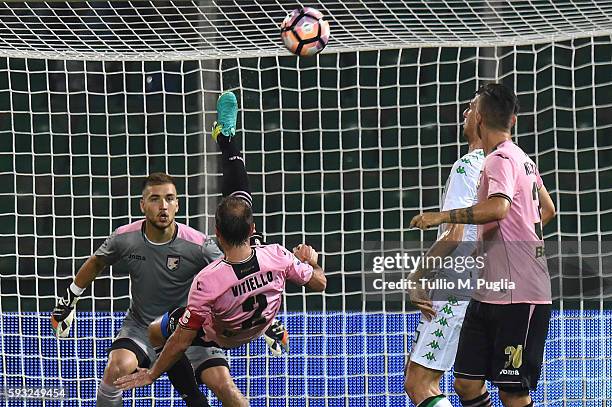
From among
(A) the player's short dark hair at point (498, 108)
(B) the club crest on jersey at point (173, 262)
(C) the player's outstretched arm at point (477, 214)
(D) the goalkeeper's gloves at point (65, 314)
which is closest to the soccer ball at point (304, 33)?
(B) the club crest on jersey at point (173, 262)

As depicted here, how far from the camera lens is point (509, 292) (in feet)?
17.0

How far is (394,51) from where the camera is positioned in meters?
9.55

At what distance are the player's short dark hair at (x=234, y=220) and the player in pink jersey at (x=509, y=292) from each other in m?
1.09

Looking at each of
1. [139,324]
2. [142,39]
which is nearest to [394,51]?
[142,39]

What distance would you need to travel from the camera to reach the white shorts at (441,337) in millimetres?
5711

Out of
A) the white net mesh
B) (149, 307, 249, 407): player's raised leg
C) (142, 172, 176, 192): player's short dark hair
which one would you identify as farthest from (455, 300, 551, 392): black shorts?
the white net mesh

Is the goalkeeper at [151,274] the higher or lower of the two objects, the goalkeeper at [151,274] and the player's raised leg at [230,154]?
the lower

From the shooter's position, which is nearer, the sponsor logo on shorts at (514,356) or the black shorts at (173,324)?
the sponsor logo on shorts at (514,356)

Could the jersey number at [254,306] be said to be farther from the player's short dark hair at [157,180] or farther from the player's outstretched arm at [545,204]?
the player's outstretched arm at [545,204]

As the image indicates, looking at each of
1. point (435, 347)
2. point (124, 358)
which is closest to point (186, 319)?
point (124, 358)

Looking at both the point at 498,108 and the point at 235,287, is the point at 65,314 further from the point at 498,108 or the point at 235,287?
the point at 498,108

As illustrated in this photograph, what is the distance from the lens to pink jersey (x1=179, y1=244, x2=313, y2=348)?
18.5 ft

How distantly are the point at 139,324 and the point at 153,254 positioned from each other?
1.33 feet

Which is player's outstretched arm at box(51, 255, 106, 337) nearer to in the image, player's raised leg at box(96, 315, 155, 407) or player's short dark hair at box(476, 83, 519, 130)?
player's raised leg at box(96, 315, 155, 407)
